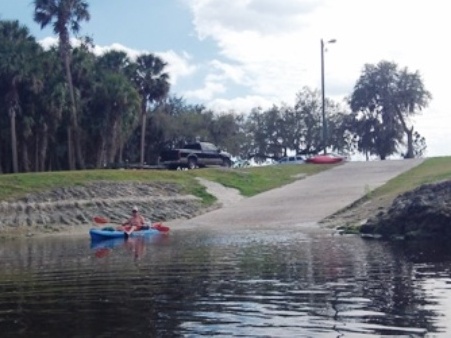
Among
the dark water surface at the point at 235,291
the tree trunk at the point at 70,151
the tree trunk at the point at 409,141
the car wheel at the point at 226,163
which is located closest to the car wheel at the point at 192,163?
the car wheel at the point at 226,163

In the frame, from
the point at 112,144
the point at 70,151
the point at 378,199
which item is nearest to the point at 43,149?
the point at 70,151

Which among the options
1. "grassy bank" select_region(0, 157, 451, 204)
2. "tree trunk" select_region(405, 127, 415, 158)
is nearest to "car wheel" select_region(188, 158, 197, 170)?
"grassy bank" select_region(0, 157, 451, 204)

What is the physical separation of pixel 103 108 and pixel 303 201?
25917mm

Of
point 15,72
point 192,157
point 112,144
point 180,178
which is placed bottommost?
point 180,178

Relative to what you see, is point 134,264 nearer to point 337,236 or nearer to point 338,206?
point 337,236

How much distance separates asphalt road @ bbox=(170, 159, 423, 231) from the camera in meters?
38.5

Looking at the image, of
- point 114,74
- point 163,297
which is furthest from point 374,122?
point 163,297

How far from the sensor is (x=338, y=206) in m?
40.4

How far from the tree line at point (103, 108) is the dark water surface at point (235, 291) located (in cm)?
3347

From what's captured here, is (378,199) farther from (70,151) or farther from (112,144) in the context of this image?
(112,144)

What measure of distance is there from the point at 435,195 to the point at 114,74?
137ft

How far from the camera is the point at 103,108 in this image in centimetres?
6494

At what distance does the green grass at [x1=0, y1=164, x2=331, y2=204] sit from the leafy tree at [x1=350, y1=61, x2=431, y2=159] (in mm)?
30116

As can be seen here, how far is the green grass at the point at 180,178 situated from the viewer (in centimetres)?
4345
